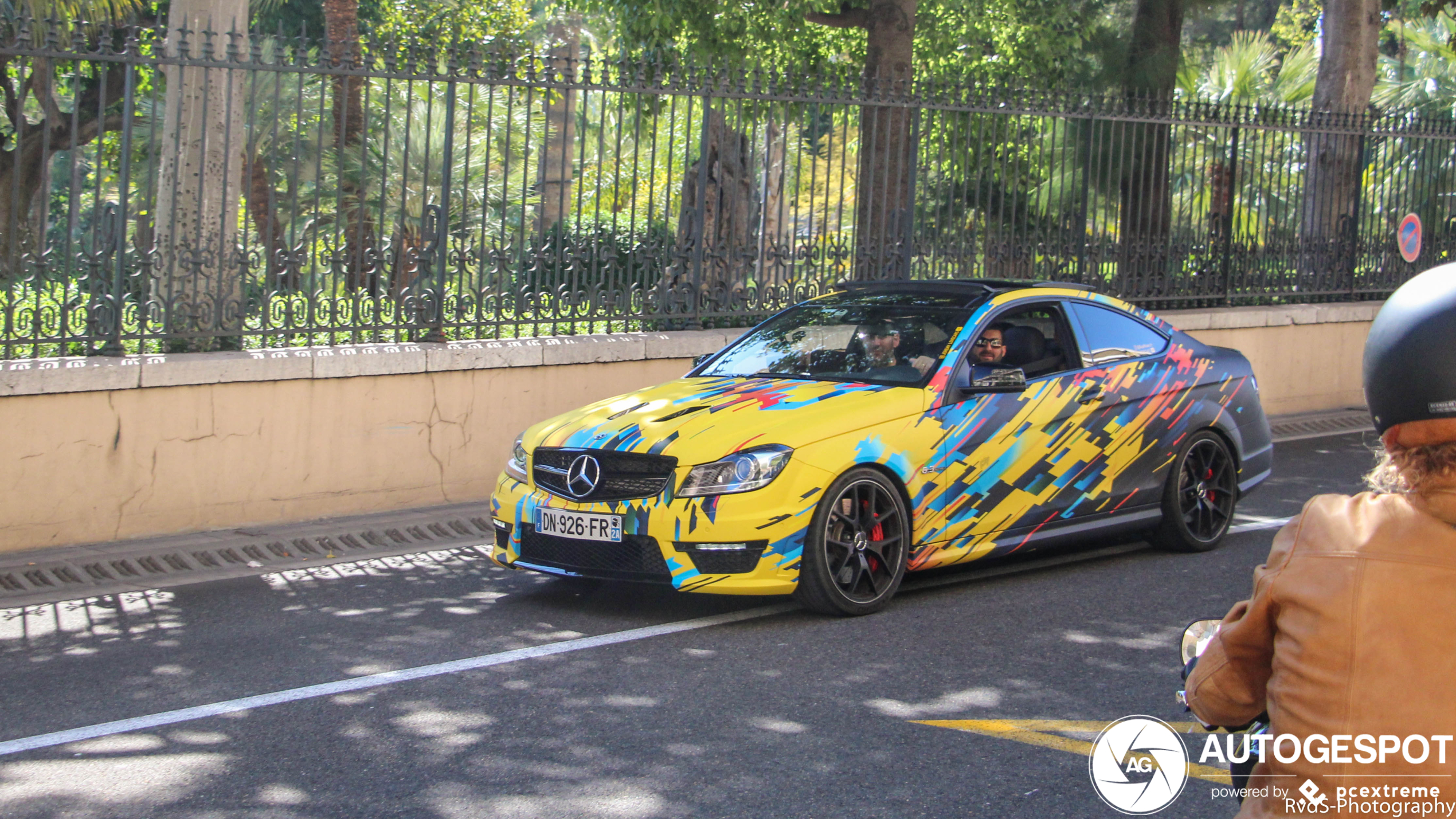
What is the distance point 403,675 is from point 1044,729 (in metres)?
2.46

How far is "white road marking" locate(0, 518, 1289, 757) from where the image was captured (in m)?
4.79

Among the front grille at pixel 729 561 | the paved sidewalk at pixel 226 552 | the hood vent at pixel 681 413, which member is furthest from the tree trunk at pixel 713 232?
the front grille at pixel 729 561

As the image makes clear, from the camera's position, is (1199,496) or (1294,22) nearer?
(1199,496)

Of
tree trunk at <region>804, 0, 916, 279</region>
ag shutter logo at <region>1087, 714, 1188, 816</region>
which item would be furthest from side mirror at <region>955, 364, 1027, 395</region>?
tree trunk at <region>804, 0, 916, 279</region>

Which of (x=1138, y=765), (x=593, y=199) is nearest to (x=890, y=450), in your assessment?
(x=1138, y=765)

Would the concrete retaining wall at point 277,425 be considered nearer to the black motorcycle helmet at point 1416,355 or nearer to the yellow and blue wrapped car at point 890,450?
the yellow and blue wrapped car at point 890,450

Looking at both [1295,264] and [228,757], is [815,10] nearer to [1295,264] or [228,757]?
[1295,264]

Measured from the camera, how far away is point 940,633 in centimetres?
611

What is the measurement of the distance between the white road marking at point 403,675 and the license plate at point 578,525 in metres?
0.44

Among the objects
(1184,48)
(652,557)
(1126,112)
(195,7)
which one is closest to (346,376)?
(195,7)

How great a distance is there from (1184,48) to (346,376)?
1410 cm

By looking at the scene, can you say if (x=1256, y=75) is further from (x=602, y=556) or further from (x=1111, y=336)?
(x=602, y=556)

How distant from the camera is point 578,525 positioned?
20.3 ft

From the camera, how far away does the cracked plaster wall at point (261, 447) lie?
7465mm
